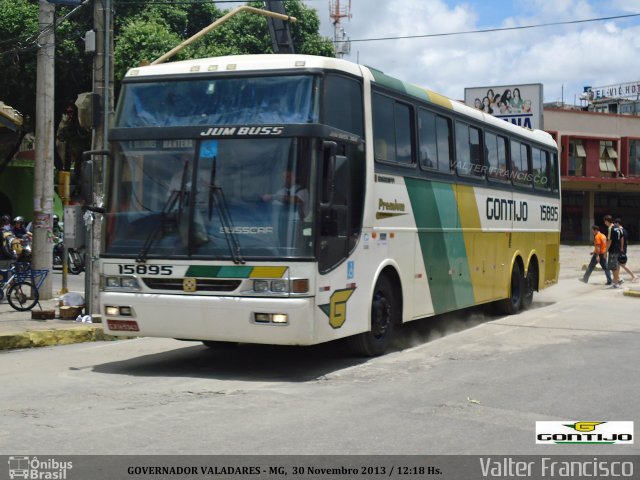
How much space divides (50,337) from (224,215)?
15.2 feet

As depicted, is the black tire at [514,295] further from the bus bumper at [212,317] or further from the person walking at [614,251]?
the bus bumper at [212,317]

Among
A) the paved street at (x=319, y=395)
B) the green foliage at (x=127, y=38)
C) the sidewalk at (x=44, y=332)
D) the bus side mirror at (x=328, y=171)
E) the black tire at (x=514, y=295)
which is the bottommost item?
the paved street at (x=319, y=395)

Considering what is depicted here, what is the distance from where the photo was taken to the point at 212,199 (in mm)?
9367

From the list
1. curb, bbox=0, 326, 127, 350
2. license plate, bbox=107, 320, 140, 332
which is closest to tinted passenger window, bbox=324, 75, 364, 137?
license plate, bbox=107, 320, 140, 332

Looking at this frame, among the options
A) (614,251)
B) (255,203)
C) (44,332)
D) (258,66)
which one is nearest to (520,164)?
(614,251)

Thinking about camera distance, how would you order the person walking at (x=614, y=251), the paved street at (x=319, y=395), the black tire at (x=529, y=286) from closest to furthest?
the paved street at (x=319, y=395), the black tire at (x=529, y=286), the person walking at (x=614, y=251)

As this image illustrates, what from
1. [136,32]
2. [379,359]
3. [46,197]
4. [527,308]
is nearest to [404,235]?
[379,359]

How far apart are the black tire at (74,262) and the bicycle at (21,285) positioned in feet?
31.2

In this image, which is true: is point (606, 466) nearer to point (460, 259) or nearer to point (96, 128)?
point (460, 259)

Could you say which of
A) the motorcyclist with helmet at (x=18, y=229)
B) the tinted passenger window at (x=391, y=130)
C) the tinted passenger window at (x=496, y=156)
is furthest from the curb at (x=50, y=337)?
the motorcyclist with helmet at (x=18, y=229)

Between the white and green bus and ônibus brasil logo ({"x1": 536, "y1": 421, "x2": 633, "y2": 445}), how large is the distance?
294 centimetres

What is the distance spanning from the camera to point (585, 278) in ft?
80.7

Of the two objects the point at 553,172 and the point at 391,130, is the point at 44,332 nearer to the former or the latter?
the point at 391,130

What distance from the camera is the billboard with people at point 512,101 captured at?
3519 centimetres
